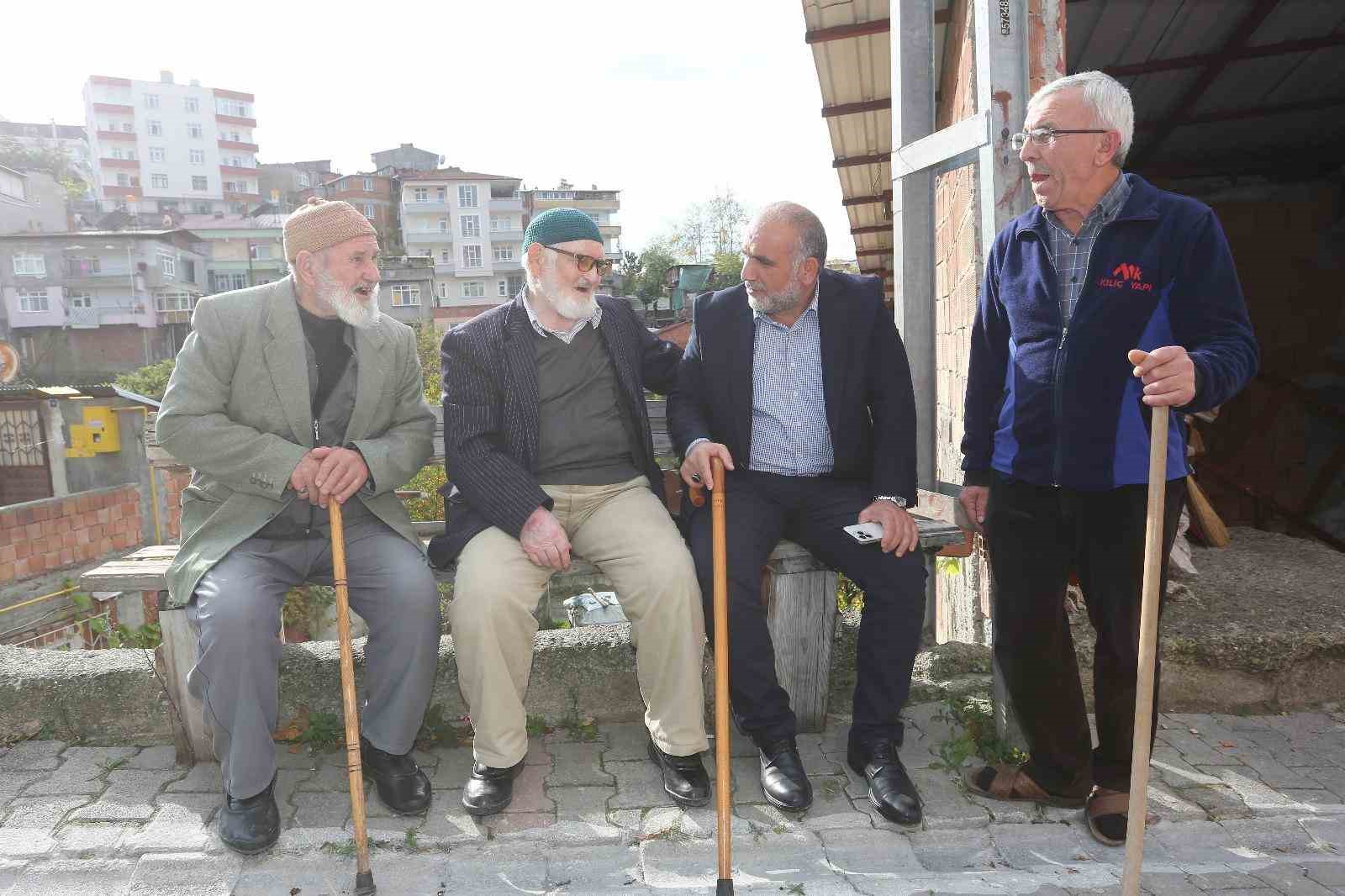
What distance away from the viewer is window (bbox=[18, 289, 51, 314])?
5109 cm

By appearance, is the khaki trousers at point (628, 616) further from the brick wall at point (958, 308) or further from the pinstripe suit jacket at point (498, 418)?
the brick wall at point (958, 308)

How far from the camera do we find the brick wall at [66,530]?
40.8 feet

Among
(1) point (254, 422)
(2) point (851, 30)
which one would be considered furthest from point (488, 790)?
(2) point (851, 30)

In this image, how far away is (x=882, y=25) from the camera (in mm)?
5625

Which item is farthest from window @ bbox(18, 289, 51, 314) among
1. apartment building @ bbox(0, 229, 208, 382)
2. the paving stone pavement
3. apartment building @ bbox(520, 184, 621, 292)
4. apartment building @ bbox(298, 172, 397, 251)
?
the paving stone pavement

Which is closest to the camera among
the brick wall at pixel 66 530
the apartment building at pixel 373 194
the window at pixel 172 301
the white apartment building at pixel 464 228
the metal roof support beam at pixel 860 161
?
the metal roof support beam at pixel 860 161

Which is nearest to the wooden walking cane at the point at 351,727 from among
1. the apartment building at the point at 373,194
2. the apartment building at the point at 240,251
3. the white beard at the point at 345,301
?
the white beard at the point at 345,301

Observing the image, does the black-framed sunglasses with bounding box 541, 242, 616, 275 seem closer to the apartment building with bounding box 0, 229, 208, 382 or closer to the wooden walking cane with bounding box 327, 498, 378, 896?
the wooden walking cane with bounding box 327, 498, 378, 896

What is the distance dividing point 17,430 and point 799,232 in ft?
56.1

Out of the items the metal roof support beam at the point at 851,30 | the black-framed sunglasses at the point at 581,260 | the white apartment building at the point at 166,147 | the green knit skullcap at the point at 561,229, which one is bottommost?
the black-framed sunglasses at the point at 581,260

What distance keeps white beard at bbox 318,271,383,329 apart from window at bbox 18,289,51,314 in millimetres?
58582

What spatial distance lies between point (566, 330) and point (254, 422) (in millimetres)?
1114

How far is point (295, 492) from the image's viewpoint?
3.12 metres

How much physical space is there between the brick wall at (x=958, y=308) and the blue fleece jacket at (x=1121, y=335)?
819 millimetres
